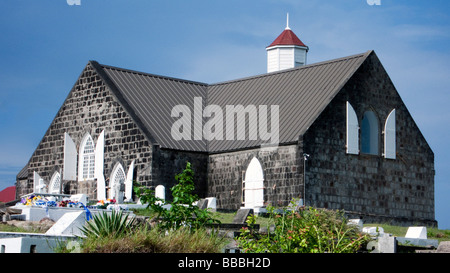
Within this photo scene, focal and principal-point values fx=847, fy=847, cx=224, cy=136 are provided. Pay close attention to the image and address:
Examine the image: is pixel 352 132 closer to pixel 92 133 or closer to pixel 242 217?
pixel 92 133

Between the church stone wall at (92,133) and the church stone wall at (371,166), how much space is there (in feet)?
24.5

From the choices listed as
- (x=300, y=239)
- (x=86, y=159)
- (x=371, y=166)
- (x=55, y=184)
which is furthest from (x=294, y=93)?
(x=300, y=239)

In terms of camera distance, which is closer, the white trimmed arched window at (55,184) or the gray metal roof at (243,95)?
the gray metal roof at (243,95)

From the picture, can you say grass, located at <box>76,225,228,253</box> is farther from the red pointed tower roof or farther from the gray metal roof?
the red pointed tower roof

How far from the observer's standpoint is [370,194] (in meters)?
37.2

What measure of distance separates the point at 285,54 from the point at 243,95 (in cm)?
1012

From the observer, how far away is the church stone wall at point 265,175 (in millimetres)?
35188

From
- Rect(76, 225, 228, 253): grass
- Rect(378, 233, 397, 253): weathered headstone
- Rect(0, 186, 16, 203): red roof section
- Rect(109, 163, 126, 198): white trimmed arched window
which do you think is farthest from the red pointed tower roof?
Rect(76, 225, 228, 253): grass

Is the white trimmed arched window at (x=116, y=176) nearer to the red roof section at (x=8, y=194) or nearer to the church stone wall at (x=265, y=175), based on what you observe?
the church stone wall at (x=265, y=175)

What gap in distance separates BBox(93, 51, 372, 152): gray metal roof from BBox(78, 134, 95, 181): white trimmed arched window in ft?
10.0

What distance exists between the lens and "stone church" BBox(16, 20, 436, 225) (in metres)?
36.1

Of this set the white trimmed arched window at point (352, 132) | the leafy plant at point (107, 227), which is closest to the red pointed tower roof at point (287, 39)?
the white trimmed arched window at point (352, 132)

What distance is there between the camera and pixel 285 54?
51.4 metres
